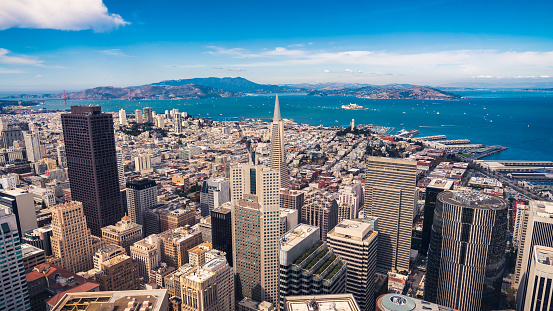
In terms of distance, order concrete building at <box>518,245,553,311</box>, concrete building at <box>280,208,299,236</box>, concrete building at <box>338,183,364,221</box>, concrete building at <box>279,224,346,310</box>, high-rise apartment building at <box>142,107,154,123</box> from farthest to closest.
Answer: high-rise apartment building at <box>142,107,154,123</box>, concrete building at <box>338,183,364,221</box>, concrete building at <box>280,208,299,236</box>, concrete building at <box>279,224,346,310</box>, concrete building at <box>518,245,553,311</box>

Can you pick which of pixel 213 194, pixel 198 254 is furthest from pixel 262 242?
pixel 213 194

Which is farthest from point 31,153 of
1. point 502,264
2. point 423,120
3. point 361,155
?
point 423,120

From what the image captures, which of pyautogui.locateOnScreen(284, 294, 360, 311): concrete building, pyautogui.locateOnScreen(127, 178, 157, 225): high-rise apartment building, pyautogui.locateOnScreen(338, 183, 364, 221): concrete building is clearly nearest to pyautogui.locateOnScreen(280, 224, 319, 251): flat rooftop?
pyautogui.locateOnScreen(284, 294, 360, 311): concrete building

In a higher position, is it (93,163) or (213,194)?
(93,163)

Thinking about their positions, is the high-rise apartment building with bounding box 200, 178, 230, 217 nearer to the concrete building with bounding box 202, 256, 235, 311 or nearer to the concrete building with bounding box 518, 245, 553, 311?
the concrete building with bounding box 202, 256, 235, 311

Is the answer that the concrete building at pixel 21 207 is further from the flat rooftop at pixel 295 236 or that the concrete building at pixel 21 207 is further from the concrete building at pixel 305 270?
the concrete building at pixel 305 270

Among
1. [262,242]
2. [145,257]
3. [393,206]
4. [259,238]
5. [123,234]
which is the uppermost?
[259,238]

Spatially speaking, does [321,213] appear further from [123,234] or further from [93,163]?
[93,163]
